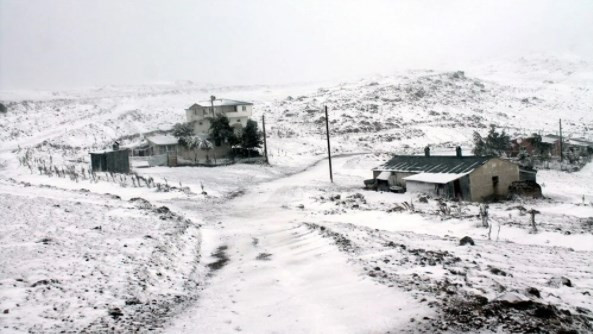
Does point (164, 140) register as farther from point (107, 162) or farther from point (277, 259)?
point (277, 259)

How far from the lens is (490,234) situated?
18906 millimetres

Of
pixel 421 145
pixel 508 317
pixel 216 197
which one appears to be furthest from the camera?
pixel 421 145

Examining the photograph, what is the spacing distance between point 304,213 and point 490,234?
1186 centimetres

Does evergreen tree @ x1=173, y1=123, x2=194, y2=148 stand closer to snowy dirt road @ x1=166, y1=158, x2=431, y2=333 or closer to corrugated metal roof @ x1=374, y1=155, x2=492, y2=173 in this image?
corrugated metal roof @ x1=374, y1=155, x2=492, y2=173

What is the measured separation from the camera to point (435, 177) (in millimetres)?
36594

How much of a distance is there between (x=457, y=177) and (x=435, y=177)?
1.95 metres

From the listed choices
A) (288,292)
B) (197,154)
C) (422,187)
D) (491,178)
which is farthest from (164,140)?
(288,292)

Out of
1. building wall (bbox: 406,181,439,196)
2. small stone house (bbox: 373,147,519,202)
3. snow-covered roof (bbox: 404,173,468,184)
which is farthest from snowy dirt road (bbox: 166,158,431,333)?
small stone house (bbox: 373,147,519,202)

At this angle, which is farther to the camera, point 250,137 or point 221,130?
point 221,130

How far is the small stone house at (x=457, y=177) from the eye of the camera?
35.2 metres

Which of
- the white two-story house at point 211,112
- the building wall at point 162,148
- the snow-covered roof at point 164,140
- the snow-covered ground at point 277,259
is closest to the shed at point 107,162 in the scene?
the snow-covered ground at point 277,259

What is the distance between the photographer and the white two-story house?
252 ft

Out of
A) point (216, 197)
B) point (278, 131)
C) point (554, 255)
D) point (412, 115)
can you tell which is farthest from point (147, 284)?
point (412, 115)

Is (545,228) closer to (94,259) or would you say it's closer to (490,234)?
(490,234)
